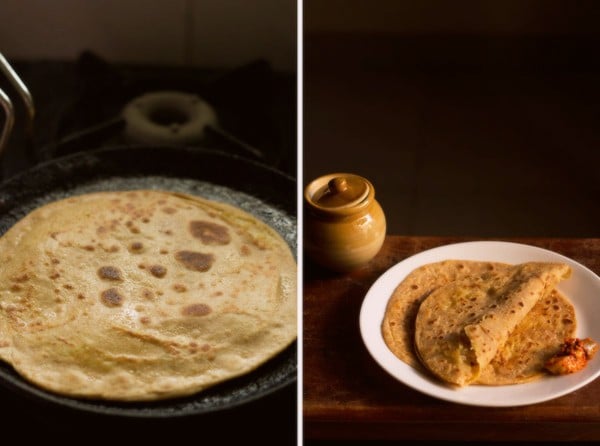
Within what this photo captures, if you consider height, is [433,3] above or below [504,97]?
above

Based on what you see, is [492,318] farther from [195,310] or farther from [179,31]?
[179,31]

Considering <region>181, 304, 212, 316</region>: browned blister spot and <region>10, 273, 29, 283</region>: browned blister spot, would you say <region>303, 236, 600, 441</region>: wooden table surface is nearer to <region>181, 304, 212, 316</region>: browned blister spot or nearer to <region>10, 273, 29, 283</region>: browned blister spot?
<region>181, 304, 212, 316</region>: browned blister spot

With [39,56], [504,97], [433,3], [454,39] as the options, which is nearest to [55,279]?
[39,56]

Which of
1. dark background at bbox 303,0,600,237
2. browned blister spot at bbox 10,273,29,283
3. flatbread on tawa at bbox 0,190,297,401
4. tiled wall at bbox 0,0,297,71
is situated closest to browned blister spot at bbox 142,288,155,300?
flatbread on tawa at bbox 0,190,297,401

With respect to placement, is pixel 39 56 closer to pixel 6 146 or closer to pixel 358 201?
pixel 6 146

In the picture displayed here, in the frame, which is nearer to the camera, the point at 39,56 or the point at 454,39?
the point at 39,56

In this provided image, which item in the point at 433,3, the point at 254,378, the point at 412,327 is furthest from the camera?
the point at 433,3

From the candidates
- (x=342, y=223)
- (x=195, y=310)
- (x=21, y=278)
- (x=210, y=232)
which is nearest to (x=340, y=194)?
(x=342, y=223)
